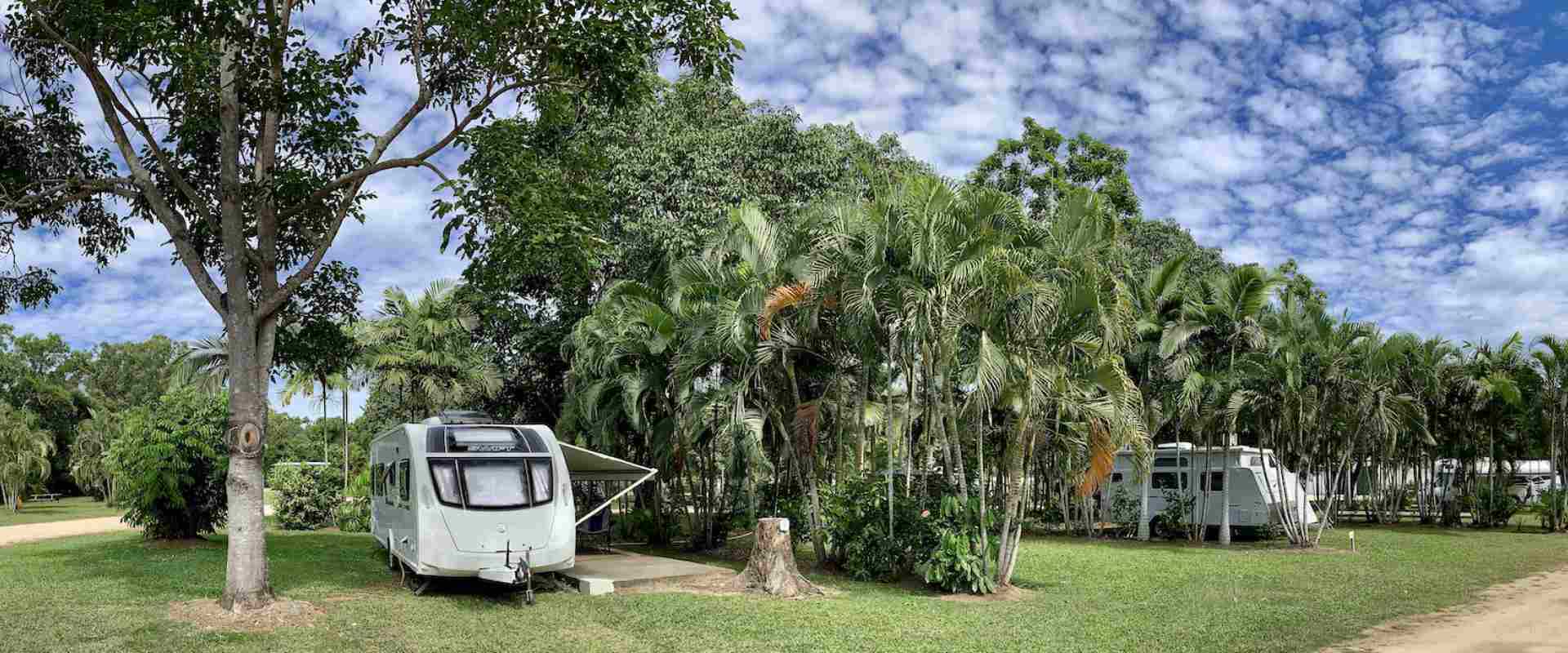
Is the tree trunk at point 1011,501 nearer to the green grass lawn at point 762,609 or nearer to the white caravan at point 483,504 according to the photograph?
the green grass lawn at point 762,609

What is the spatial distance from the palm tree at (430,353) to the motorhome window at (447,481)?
14326mm

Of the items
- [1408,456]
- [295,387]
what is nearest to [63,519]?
[295,387]

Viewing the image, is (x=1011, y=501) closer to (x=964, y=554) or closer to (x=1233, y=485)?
(x=964, y=554)

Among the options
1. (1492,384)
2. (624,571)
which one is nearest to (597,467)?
(624,571)

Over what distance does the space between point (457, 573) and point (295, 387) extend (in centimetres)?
2536

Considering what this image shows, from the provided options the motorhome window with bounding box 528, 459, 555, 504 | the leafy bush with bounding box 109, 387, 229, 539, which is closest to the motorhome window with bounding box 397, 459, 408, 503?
the motorhome window with bounding box 528, 459, 555, 504

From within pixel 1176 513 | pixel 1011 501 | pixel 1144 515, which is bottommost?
pixel 1144 515

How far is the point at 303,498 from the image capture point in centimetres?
2634

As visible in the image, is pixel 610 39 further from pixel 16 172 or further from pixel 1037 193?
pixel 1037 193

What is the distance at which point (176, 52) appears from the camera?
10953mm

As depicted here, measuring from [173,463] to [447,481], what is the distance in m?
8.16

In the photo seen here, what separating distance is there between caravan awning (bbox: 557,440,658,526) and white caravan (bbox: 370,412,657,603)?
99.7 inches

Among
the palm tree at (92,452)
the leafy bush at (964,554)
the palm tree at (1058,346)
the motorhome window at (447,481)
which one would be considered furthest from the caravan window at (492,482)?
the palm tree at (92,452)

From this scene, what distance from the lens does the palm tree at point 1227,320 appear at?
20344 mm
